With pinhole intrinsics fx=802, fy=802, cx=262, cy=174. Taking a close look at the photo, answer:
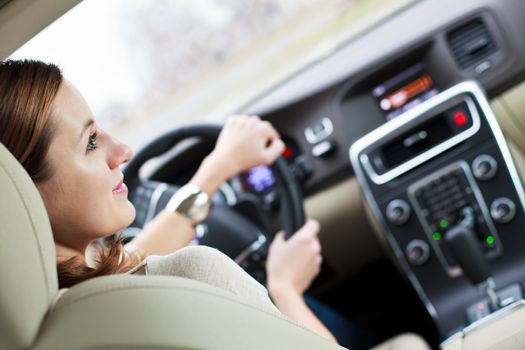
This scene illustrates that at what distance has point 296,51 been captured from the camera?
260cm

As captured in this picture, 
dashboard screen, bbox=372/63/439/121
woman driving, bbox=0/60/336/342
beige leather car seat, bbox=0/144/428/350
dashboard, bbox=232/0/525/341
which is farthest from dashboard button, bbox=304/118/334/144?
beige leather car seat, bbox=0/144/428/350

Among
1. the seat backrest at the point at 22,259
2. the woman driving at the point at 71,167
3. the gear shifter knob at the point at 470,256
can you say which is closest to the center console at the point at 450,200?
the gear shifter knob at the point at 470,256

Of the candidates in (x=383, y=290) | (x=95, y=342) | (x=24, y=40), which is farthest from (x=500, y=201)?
(x=95, y=342)

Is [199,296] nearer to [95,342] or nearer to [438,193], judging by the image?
[95,342]

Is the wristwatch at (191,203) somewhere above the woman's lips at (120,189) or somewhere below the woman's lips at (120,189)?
below

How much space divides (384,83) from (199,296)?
138cm

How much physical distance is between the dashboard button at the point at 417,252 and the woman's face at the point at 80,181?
3.47 ft

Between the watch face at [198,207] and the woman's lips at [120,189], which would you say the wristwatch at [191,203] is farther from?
the woman's lips at [120,189]

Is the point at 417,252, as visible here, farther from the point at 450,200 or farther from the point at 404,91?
the point at 404,91

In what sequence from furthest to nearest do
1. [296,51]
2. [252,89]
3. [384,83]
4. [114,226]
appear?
[296,51] → [252,89] → [384,83] → [114,226]

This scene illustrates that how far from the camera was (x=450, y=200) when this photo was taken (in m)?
1.91

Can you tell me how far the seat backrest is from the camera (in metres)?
0.82

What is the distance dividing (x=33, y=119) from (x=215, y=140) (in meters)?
1.01

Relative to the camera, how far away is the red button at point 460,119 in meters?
1.93
